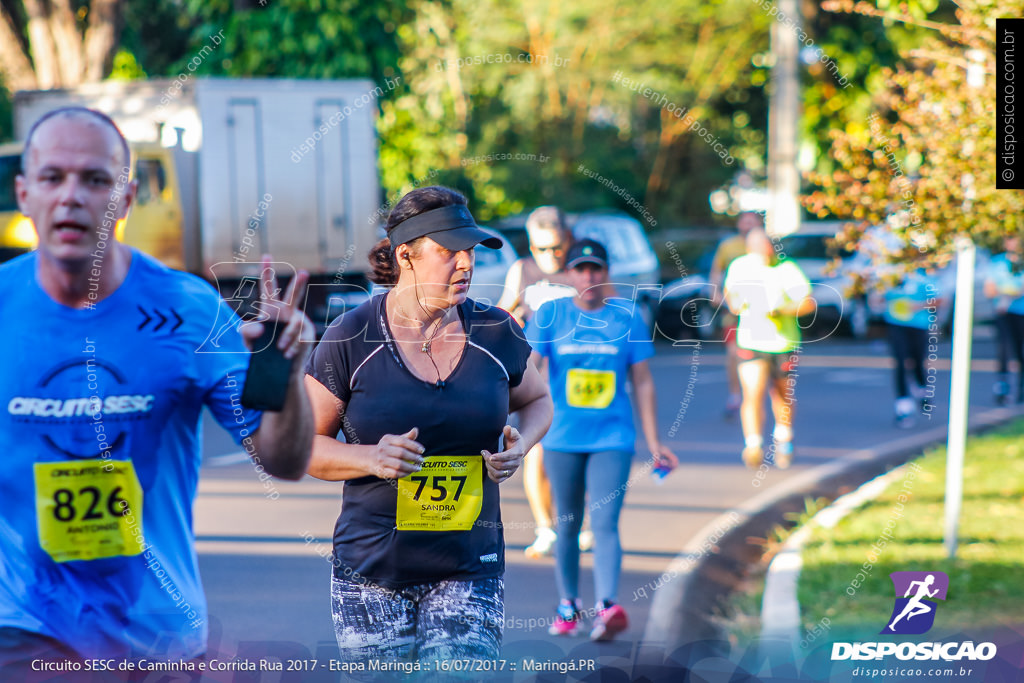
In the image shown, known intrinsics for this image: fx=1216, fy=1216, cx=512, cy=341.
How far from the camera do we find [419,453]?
10.4 ft

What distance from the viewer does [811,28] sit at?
79.4 feet

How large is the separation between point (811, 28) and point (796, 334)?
1615 centimetres

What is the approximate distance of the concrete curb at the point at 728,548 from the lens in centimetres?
575

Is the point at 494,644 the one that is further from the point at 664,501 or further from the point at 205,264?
the point at 205,264

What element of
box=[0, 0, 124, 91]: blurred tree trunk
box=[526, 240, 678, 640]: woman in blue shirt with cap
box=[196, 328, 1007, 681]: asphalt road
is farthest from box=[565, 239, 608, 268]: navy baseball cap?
box=[0, 0, 124, 91]: blurred tree trunk

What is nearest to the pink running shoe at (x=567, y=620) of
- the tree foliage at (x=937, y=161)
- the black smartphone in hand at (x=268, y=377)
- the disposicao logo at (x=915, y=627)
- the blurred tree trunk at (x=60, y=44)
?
the disposicao logo at (x=915, y=627)

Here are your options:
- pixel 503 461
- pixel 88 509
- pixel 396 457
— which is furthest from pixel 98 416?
pixel 503 461

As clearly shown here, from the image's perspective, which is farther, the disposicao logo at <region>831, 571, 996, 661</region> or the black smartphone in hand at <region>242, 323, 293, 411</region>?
the disposicao logo at <region>831, 571, 996, 661</region>

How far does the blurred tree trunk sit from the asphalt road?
919cm

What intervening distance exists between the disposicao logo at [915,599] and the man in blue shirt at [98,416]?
3.27 m

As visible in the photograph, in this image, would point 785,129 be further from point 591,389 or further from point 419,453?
point 419,453

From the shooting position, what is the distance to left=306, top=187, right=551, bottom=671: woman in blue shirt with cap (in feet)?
10.5

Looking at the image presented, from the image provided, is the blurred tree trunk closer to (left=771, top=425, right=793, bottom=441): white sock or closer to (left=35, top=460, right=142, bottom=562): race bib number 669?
(left=771, top=425, right=793, bottom=441): white sock

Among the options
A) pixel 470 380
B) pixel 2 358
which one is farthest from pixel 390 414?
pixel 2 358
